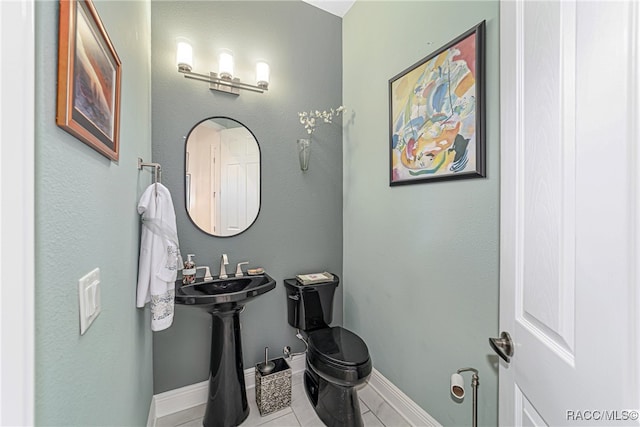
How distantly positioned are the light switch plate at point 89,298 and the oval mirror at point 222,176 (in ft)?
3.65

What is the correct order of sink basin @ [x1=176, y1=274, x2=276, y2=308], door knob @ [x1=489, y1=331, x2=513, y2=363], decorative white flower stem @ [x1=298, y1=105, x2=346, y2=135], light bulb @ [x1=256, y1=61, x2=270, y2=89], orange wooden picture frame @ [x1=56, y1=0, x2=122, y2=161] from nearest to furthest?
orange wooden picture frame @ [x1=56, y1=0, x2=122, y2=161] → door knob @ [x1=489, y1=331, x2=513, y2=363] → sink basin @ [x1=176, y1=274, x2=276, y2=308] → light bulb @ [x1=256, y1=61, x2=270, y2=89] → decorative white flower stem @ [x1=298, y1=105, x2=346, y2=135]

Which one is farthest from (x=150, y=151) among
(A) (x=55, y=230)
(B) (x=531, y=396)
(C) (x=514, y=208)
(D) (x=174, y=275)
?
(B) (x=531, y=396)

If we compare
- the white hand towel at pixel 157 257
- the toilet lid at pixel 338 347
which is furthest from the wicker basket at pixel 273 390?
the white hand towel at pixel 157 257

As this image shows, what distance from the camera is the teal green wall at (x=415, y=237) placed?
1180 mm

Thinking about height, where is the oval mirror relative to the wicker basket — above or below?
above

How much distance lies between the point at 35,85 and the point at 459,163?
143 centimetres

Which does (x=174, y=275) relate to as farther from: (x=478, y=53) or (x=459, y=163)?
(x=478, y=53)

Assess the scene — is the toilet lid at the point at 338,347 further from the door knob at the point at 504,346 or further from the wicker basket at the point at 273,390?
the door knob at the point at 504,346

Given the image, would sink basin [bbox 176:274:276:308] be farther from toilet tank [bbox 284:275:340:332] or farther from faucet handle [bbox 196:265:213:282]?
toilet tank [bbox 284:275:340:332]

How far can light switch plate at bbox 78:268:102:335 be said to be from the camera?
0.59 m

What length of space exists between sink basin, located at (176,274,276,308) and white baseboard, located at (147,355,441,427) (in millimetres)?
688

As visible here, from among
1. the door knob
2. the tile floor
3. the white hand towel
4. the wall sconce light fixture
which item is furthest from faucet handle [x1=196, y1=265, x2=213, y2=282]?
the door knob

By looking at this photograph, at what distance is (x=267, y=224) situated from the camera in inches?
78.0

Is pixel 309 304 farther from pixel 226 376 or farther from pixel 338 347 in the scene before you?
pixel 226 376
